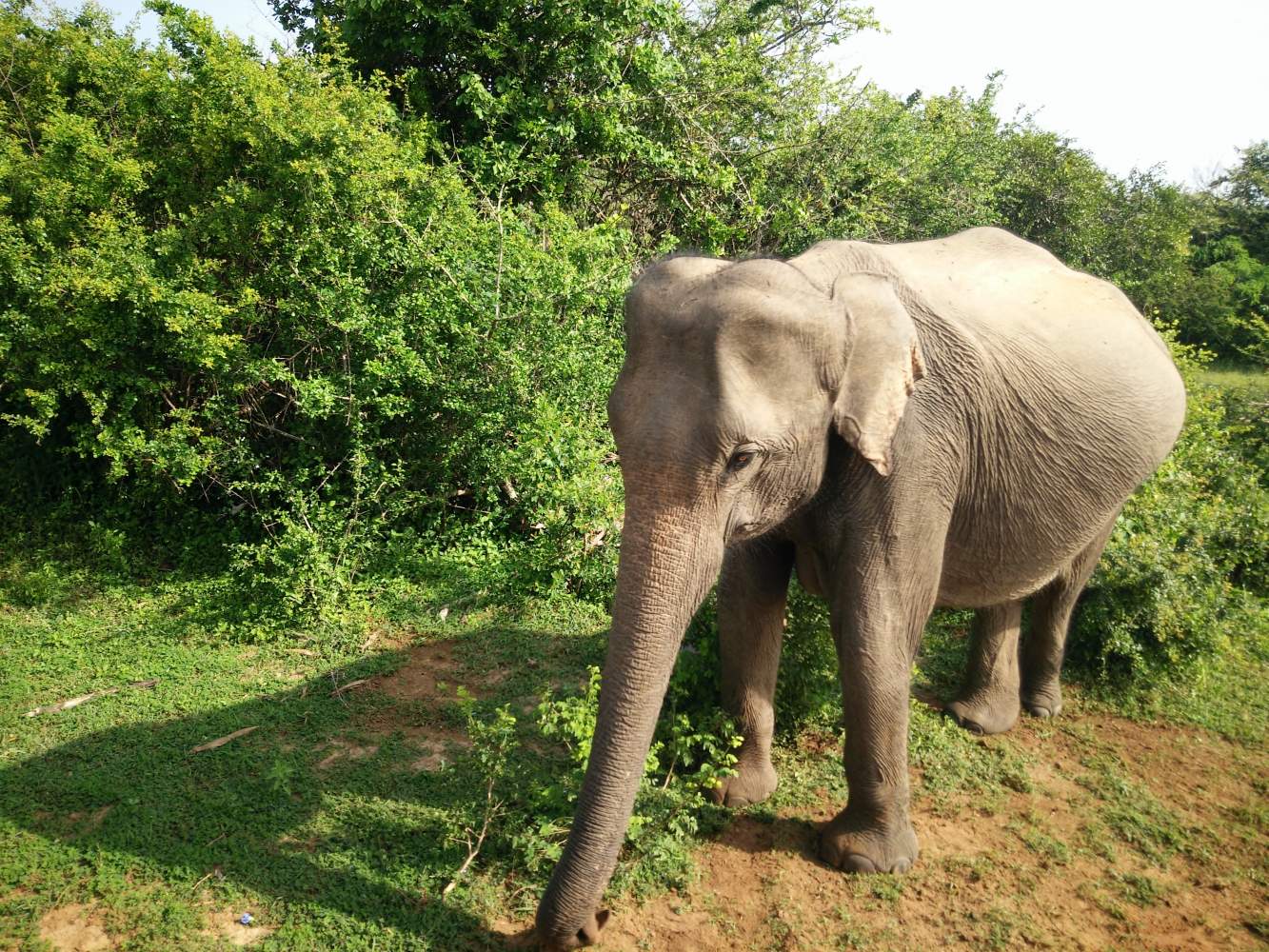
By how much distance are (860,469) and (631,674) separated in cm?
125

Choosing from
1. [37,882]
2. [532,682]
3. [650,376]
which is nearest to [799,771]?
[532,682]

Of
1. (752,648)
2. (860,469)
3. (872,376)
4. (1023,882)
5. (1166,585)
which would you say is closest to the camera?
(872,376)

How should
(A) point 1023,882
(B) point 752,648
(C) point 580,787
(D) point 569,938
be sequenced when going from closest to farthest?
(D) point 569,938 < (C) point 580,787 < (A) point 1023,882 < (B) point 752,648

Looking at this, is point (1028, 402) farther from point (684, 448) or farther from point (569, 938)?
point (569, 938)

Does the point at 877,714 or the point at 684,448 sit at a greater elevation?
the point at 684,448

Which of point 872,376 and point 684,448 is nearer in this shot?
point 684,448

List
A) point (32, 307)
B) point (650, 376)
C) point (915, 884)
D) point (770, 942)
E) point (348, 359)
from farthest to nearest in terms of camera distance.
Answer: point (348, 359), point (32, 307), point (915, 884), point (770, 942), point (650, 376)

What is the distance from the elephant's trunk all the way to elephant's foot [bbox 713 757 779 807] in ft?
4.70

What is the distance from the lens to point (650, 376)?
9.75 feet

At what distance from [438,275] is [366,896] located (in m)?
4.64

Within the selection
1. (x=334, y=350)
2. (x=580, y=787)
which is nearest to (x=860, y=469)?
(x=580, y=787)

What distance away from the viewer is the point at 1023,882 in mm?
3953

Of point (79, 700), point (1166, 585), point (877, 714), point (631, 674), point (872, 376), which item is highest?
point (872, 376)

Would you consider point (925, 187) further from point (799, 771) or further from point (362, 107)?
A: point (799, 771)
